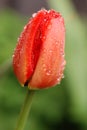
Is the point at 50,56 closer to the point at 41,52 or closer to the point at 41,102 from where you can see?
the point at 41,52

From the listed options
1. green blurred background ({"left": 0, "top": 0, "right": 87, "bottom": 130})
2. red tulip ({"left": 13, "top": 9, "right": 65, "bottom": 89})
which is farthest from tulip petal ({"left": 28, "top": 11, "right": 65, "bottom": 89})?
green blurred background ({"left": 0, "top": 0, "right": 87, "bottom": 130})

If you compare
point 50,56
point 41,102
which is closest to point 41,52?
point 50,56

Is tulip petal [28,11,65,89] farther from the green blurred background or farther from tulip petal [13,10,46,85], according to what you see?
the green blurred background

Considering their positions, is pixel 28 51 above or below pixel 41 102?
above

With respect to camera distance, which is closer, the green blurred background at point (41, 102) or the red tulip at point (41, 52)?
the red tulip at point (41, 52)

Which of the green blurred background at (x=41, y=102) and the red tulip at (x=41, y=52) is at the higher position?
the red tulip at (x=41, y=52)

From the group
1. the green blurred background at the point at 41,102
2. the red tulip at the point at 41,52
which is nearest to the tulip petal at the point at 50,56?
the red tulip at the point at 41,52

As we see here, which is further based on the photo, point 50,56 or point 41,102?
point 41,102

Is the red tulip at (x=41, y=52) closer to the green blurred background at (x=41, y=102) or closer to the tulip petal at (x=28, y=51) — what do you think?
the tulip petal at (x=28, y=51)

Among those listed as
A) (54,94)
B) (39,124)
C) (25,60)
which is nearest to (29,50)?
(25,60)
